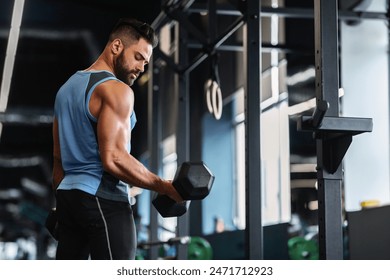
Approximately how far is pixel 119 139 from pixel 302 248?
9.59 feet

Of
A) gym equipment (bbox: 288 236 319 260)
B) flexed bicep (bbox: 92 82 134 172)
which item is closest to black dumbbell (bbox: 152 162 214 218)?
flexed bicep (bbox: 92 82 134 172)

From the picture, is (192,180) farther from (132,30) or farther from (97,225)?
(132,30)

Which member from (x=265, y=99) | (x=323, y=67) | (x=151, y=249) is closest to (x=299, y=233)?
(x=151, y=249)

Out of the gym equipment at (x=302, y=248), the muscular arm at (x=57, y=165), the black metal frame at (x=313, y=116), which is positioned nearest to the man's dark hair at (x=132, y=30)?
the muscular arm at (x=57, y=165)

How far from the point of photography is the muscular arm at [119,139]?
2.05m

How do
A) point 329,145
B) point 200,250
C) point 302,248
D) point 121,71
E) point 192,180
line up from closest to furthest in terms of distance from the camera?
point 192,180 < point 121,71 < point 329,145 < point 302,248 < point 200,250

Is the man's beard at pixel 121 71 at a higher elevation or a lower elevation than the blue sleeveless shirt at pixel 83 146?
higher

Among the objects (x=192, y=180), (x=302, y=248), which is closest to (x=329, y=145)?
(x=192, y=180)

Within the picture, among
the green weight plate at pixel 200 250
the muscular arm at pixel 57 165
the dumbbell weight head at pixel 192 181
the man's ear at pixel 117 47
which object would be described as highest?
the man's ear at pixel 117 47

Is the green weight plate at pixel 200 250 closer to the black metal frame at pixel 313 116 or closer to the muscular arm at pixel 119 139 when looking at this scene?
the black metal frame at pixel 313 116

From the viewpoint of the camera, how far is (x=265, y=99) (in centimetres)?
660

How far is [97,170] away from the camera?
2121 mm

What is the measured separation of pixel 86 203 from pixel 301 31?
4.20 m

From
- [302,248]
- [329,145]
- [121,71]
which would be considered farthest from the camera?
[302,248]
